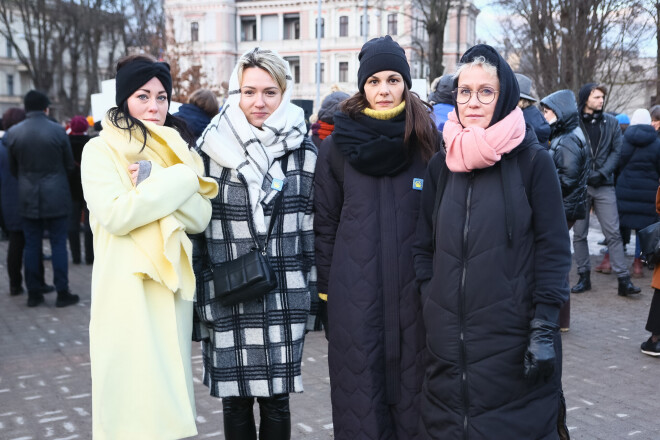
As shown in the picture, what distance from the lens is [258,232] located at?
3.18 meters

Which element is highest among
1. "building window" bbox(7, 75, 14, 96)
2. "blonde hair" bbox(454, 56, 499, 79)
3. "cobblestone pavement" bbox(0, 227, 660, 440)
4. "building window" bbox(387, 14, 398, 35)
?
"building window" bbox(387, 14, 398, 35)

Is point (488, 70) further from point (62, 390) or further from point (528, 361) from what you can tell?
point (62, 390)

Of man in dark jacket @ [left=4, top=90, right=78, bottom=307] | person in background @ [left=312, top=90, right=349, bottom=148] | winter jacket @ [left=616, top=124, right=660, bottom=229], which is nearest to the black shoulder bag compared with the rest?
person in background @ [left=312, top=90, right=349, bottom=148]

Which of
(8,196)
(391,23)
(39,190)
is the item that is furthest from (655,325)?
(391,23)

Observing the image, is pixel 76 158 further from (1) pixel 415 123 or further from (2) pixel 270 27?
(2) pixel 270 27

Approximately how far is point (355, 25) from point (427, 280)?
64.7m

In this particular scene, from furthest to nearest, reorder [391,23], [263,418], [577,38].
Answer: [391,23] → [577,38] → [263,418]

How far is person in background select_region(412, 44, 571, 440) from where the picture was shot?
2686 millimetres

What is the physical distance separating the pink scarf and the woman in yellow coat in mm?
1130

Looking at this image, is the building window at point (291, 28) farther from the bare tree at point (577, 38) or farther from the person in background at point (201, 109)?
the person in background at point (201, 109)

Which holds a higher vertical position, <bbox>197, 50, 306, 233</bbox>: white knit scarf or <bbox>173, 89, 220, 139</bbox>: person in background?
<bbox>173, 89, 220, 139</bbox>: person in background

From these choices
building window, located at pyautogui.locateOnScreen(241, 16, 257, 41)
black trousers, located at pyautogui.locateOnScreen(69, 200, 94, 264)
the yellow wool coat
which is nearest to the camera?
the yellow wool coat

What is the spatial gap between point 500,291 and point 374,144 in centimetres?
86

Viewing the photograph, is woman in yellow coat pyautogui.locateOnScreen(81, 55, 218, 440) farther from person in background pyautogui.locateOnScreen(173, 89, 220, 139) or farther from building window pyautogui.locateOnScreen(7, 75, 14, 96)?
building window pyautogui.locateOnScreen(7, 75, 14, 96)
